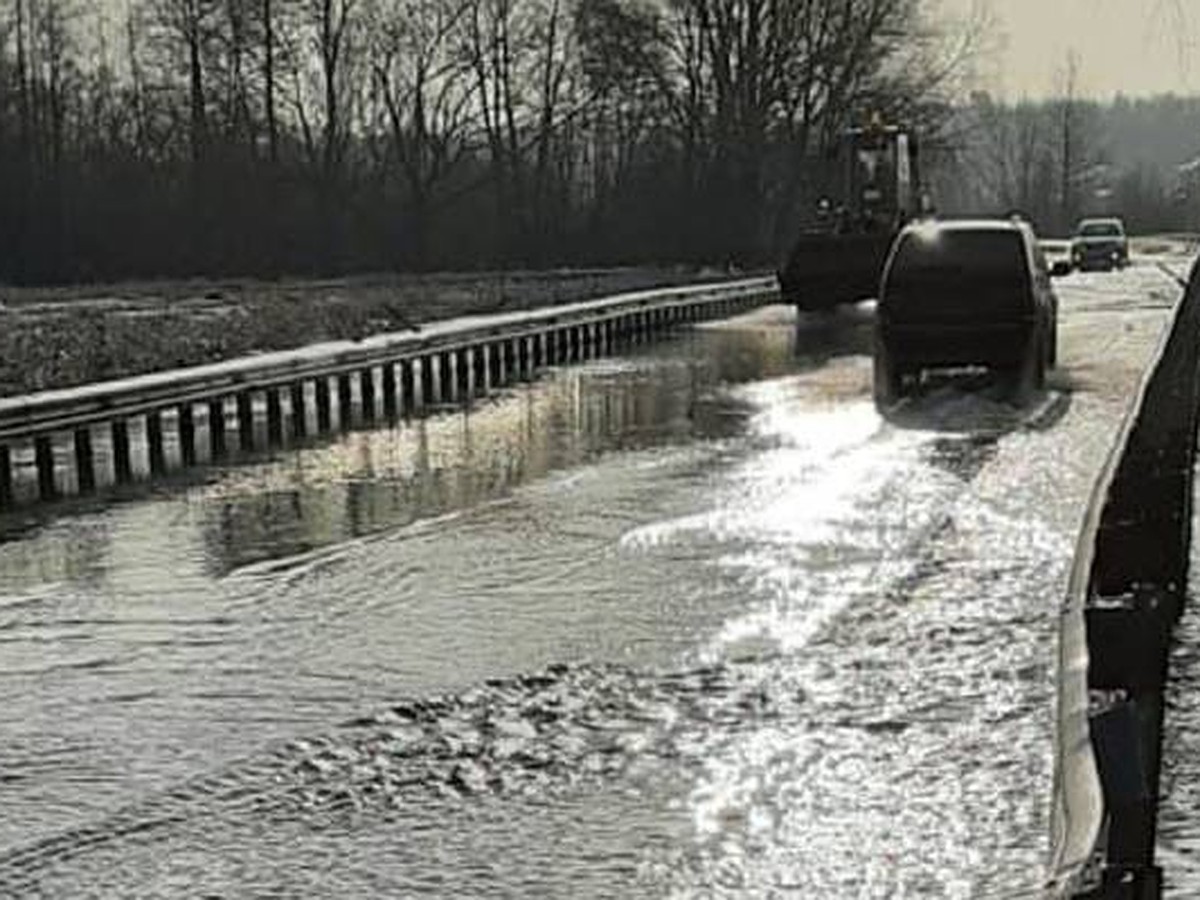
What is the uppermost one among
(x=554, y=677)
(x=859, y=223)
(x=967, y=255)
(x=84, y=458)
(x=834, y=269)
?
(x=859, y=223)

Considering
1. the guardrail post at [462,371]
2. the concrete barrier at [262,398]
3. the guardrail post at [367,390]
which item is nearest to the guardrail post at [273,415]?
the concrete barrier at [262,398]

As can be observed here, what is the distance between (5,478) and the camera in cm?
1700

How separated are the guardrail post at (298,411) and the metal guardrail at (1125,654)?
13.4m

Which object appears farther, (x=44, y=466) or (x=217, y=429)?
(x=217, y=429)

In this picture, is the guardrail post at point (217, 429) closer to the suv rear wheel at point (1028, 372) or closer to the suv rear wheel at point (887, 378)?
the suv rear wheel at point (887, 378)

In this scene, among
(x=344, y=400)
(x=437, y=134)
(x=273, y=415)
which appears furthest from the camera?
(x=437, y=134)

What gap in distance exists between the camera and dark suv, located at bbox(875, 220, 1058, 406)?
22.3 meters

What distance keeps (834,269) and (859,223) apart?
12.5 ft

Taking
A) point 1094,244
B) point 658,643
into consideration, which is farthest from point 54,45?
point 658,643

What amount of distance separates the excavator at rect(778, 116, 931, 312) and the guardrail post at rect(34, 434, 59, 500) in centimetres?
2113

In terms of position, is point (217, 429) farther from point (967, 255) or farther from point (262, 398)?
point (967, 255)

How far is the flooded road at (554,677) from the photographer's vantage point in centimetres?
683

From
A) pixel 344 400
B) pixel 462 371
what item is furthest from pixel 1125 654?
pixel 462 371

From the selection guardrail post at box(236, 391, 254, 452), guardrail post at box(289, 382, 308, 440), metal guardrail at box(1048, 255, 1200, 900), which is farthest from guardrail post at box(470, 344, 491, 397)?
metal guardrail at box(1048, 255, 1200, 900)
